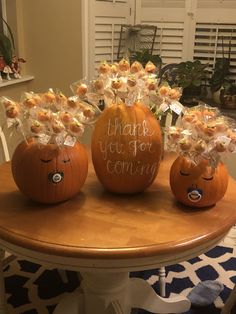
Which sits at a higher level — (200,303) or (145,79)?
(145,79)

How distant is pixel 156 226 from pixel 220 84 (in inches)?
82.9

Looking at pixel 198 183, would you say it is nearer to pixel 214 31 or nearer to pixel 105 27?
pixel 105 27

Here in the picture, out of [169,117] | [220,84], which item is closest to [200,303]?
[169,117]

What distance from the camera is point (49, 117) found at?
114cm

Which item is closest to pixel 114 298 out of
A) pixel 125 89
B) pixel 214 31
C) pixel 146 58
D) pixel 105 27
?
pixel 125 89

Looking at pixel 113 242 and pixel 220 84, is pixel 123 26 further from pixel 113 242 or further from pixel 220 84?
pixel 113 242

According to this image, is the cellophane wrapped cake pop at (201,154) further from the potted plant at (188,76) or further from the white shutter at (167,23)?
the white shutter at (167,23)

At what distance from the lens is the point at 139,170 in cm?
125

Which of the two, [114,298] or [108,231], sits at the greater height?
[108,231]

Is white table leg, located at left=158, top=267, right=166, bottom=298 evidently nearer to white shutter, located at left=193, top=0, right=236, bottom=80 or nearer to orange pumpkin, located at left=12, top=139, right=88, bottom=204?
orange pumpkin, located at left=12, top=139, right=88, bottom=204

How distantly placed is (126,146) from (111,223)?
25cm

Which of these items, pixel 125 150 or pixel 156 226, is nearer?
pixel 156 226

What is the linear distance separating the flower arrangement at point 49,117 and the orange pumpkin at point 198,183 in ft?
1.10

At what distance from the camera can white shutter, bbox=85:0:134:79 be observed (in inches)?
107
